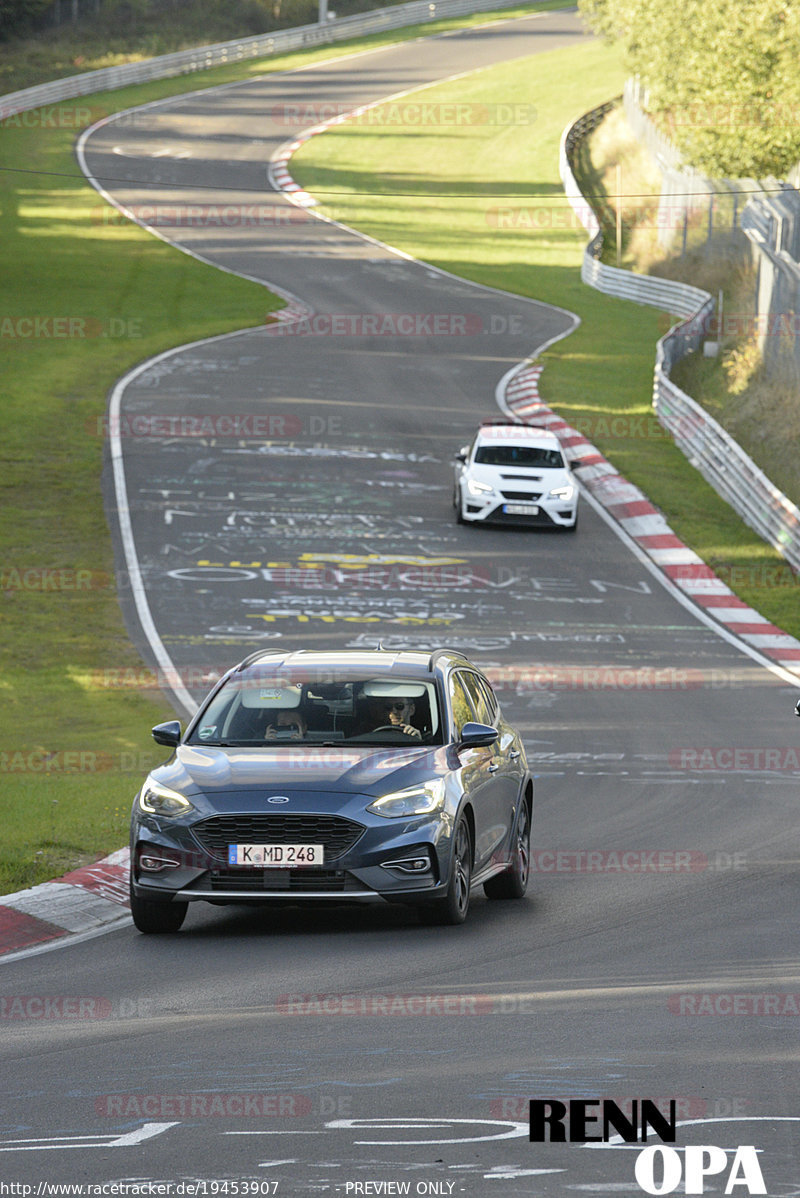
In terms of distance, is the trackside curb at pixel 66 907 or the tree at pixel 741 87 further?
the tree at pixel 741 87

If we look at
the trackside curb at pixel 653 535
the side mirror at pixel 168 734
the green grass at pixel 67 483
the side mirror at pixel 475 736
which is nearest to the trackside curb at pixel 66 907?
the green grass at pixel 67 483

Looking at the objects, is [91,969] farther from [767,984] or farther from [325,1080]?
[767,984]

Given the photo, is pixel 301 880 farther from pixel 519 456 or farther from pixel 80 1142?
pixel 519 456

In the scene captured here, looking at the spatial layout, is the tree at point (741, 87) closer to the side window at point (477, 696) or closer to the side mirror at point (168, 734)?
the side window at point (477, 696)

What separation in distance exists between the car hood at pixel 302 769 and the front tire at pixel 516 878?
4.17 ft

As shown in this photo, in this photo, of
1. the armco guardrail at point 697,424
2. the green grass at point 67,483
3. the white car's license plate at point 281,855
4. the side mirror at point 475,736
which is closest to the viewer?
the white car's license plate at point 281,855

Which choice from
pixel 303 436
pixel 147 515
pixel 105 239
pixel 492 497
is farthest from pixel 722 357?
pixel 105 239

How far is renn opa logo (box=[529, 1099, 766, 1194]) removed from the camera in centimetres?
571

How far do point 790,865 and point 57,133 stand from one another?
233 ft

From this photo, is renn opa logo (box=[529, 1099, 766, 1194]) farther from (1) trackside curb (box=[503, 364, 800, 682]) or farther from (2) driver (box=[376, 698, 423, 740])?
(1) trackside curb (box=[503, 364, 800, 682])

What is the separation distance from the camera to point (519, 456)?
31797 mm

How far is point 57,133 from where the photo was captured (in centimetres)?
7775

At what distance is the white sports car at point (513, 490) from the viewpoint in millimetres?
30906

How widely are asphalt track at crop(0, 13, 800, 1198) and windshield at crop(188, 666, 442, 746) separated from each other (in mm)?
1126
